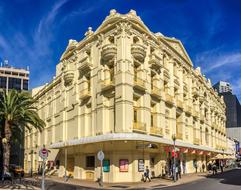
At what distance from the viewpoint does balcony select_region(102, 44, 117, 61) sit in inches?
1405

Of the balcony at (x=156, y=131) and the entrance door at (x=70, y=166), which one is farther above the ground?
the balcony at (x=156, y=131)

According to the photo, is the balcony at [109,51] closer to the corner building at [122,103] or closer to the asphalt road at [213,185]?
the corner building at [122,103]

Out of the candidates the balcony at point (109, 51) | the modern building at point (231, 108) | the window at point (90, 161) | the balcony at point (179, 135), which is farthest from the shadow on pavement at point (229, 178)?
the modern building at point (231, 108)

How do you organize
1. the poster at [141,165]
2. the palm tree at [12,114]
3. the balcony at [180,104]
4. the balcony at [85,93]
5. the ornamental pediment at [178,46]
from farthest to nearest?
the ornamental pediment at [178,46], the balcony at [180,104], the balcony at [85,93], the palm tree at [12,114], the poster at [141,165]

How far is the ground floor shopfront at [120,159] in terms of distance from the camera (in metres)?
33.7

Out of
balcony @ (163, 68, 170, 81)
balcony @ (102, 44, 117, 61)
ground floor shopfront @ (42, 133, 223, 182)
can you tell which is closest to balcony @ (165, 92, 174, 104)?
balcony @ (163, 68, 170, 81)

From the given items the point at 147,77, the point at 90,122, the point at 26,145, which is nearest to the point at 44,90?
the point at 26,145

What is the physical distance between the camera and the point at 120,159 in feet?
111

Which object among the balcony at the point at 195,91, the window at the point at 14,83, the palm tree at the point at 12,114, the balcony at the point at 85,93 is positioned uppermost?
the window at the point at 14,83

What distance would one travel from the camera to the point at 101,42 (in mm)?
39125

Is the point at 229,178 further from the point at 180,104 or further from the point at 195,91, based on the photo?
the point at 195,91

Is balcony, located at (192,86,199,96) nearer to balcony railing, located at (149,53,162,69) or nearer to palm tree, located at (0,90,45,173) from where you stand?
balcony railing, located at (149,53,162,69)

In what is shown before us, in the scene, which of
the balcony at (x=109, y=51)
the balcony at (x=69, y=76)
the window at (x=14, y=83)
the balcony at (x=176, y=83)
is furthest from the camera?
the window at (x=14, y=83)

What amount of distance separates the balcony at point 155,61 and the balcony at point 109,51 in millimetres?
5085
